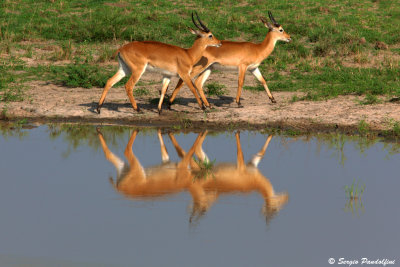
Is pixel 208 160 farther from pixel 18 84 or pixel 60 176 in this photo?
pixel 18 84

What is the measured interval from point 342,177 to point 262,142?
2.01 metres

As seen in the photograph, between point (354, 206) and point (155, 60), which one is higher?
point (155, 60)

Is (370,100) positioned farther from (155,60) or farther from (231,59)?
(155,60)

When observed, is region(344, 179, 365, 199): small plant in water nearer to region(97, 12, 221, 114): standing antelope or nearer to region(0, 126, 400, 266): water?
region(0, 126, 400, 266): water

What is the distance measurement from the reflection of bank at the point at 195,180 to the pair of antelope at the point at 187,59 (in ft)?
7.50

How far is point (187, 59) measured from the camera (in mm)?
10977

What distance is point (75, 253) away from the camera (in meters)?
5.34

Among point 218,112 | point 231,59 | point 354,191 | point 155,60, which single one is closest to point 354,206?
point 354,191

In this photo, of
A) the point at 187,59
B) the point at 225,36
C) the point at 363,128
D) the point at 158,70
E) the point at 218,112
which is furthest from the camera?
the point at 225,36

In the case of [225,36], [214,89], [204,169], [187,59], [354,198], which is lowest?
[214,89]

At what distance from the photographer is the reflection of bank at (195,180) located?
675 cm

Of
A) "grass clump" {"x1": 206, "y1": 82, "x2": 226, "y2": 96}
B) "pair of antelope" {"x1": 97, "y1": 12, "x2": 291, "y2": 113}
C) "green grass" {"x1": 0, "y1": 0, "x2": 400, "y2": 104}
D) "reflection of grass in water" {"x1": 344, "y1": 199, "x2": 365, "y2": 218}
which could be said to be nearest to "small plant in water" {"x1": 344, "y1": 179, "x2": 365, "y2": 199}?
"reflection of grass in water" {"x1": 344, "y1": 199, "x2": 365, "y2": 218}

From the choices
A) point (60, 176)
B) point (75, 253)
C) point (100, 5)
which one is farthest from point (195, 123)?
point (100, 5)

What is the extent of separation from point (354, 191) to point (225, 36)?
9.62m
